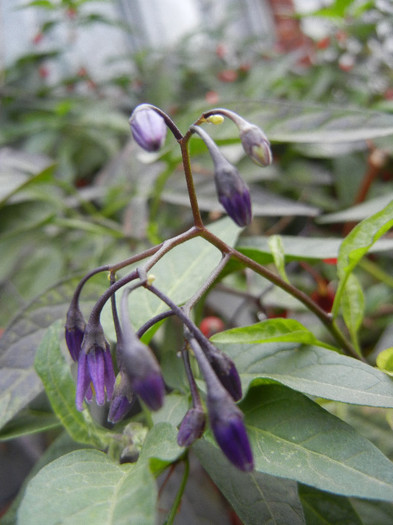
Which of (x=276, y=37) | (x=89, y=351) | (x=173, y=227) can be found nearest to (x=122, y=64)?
(x=276, y=37)

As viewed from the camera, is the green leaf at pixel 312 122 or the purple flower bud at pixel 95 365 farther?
the green leaf at pixel 312 122

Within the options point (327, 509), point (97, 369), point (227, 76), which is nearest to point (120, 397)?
point (97, 369)

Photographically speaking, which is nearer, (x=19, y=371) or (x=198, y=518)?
(x=19, y=371)

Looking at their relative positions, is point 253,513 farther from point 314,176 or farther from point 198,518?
point 314,176

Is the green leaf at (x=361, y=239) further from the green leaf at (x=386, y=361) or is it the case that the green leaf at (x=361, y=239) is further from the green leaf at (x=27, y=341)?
the green leaf at (x=27, y=341)

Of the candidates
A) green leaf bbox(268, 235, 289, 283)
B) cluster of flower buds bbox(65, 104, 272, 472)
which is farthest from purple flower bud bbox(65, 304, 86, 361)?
green leaf bbox(268, 235, 289, 283)

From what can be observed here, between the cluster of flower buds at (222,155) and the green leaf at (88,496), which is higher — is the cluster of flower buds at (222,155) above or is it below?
above

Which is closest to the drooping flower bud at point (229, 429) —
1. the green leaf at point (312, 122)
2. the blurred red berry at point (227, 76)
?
the green leaf at point (312, 122)
